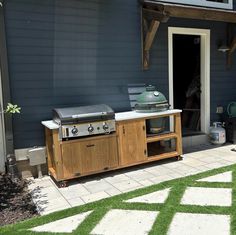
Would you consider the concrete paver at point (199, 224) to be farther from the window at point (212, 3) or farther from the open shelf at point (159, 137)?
the window at point (212, 3)

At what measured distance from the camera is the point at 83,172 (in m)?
4.03

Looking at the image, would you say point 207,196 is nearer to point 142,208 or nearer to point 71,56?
point 142,208

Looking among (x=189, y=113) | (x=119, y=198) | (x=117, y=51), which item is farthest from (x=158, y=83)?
(x=119, y=198)

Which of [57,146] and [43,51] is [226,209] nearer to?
[57,146]

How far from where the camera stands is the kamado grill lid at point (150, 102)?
4.61 m

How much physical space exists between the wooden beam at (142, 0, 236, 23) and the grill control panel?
1865mm

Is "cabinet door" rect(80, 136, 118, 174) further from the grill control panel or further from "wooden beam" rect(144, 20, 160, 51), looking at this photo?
"wooden beam" rect(144, 20, 160, 51)

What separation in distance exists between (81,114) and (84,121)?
10cm

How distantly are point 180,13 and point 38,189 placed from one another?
10.8ft

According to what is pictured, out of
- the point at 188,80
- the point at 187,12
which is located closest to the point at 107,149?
the point at 187,12

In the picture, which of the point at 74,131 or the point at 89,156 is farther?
the point at 89,156

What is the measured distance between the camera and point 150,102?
4.60 m

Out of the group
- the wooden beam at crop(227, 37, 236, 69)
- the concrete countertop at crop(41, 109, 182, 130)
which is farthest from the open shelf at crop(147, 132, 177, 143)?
the wooden beam at crop(227, 37, 236, 69)

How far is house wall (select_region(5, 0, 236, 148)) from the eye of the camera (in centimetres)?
412
